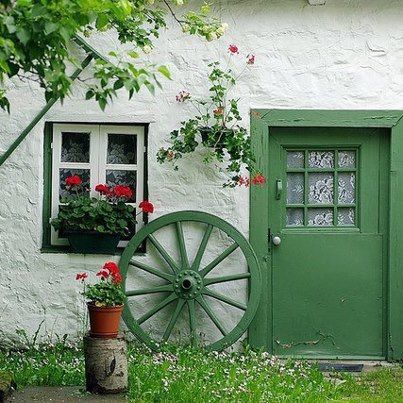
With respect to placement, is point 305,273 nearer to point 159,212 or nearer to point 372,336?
point 372,336

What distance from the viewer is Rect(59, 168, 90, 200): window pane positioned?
26.5 feet

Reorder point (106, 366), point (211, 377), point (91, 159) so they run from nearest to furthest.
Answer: point (106, 366)
point (211, 377)
point (91, 159)

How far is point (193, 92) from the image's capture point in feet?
26.1

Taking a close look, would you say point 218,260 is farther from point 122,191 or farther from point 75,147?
point 75,147

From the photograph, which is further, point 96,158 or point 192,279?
point 96,158

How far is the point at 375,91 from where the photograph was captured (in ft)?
26.1

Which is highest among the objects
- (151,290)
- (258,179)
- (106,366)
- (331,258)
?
(258,179)

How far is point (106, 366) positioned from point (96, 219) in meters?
1.81

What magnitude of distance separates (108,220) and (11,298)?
988mm

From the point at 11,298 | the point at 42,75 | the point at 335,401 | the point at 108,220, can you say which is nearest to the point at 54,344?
the point at 11,298

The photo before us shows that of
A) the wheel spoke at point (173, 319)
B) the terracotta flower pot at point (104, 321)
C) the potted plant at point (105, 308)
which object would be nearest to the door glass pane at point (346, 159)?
the wheel spoke at point (173, 319)

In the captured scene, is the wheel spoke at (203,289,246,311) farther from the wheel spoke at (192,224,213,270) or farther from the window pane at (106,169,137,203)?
the window pane at (106,169,137,203)

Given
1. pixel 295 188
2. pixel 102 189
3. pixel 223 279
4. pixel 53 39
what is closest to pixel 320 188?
pixel 295 188

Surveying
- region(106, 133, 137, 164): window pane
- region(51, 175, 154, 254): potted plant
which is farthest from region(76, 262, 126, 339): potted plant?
region(106, 133, 137, 164): window pane
